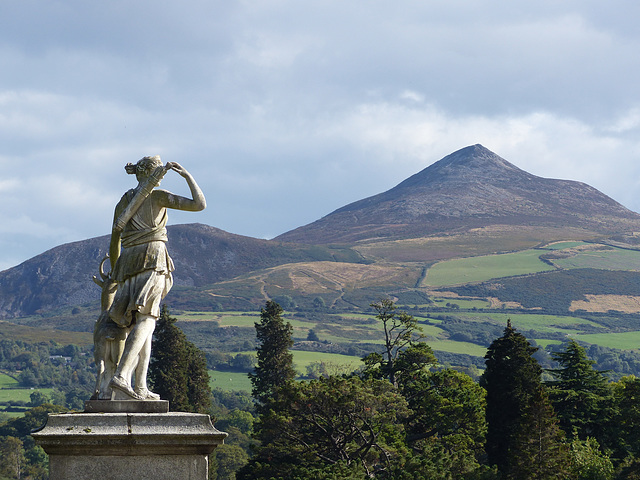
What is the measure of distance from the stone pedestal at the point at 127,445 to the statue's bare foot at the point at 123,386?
559mm

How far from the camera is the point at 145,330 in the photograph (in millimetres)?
12062

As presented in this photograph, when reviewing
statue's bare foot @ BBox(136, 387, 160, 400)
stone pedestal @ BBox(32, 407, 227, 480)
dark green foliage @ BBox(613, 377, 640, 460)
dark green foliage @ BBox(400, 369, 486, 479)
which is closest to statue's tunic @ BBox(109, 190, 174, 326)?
statue's bare foot @ BBox(136, 387, 160, 400)

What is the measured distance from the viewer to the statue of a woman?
39.3 feet

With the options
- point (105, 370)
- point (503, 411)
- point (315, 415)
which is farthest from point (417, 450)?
point (105, 370)

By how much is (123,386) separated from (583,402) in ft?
171

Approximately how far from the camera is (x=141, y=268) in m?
12.1

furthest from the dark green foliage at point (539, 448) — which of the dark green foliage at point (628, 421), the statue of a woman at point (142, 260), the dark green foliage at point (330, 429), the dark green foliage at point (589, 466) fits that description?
the statue of a woman at point (142, 260)

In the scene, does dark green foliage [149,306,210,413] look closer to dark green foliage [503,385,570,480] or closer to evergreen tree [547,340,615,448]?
evergreen tree [547,340,615,448]

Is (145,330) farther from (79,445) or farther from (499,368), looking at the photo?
(499,368)

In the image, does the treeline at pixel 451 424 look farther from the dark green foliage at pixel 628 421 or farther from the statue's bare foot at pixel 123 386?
the statue's bare foot at pixel 123 386

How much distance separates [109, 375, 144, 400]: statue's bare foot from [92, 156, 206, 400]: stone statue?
12mm

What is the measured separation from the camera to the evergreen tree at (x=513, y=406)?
44.3 m

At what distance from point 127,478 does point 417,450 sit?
42773 mm

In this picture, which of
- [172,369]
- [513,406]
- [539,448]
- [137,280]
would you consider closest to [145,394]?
[137,280]
